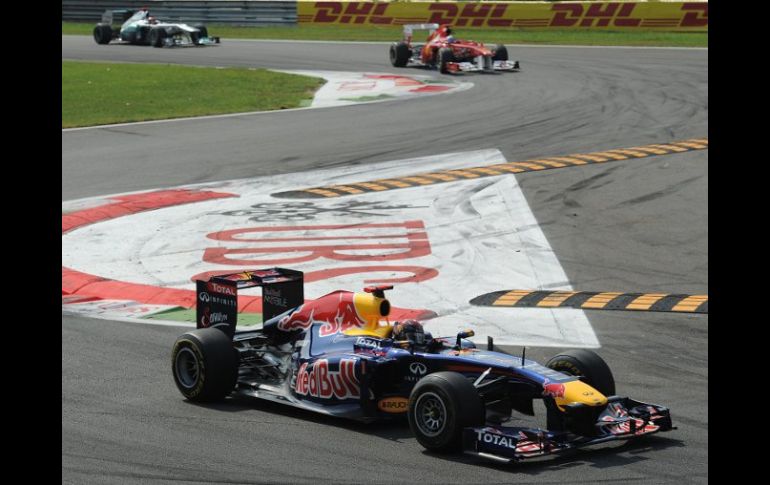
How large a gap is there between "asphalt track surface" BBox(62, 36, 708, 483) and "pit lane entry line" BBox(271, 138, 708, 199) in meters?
0.52

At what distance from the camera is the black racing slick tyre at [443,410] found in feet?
29.4

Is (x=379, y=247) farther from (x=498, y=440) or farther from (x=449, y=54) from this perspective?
(x=449, y=54)

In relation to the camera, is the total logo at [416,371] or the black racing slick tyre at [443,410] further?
the total logo at [416,371]

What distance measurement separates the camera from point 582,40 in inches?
1906

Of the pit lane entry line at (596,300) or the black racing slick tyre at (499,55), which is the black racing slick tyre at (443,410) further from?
the black racing slick tyre at (499,55)

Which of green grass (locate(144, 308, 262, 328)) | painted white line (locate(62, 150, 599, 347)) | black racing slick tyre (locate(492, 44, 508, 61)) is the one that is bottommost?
green grass (locate(144, 308, 262, 328))

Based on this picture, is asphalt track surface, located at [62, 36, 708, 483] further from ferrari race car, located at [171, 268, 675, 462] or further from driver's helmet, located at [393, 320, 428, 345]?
driver's helmet, located at [393, 320, 428, 345]

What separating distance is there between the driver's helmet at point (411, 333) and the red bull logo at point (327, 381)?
45 centimetres

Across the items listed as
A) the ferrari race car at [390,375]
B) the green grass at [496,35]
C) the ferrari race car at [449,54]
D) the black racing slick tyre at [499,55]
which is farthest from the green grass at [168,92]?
the ferrari race car at [390,375]

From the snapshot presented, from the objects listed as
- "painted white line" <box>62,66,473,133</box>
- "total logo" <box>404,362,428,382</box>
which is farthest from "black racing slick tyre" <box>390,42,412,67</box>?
"total logo" <box>404,362,428,382</box>

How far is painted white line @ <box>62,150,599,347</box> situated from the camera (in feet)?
48.6

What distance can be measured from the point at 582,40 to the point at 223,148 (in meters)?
25.2
